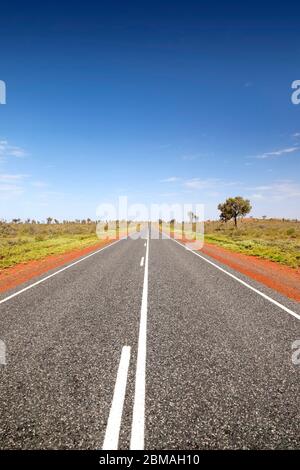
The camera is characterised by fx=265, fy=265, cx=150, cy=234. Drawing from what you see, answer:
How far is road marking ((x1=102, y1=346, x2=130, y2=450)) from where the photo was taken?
258 cm

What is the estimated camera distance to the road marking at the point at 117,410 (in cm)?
258

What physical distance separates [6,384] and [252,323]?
15.0ft

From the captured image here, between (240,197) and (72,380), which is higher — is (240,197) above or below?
above

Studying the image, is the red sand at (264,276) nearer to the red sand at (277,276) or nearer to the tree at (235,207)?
the red sand at (277,276)

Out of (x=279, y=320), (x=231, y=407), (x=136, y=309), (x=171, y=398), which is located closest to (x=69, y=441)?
(x=171, y=398)

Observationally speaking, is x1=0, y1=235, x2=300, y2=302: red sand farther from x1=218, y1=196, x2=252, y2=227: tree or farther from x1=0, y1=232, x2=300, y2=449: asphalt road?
x1=218, y1=196, x2=252, y2=227: tree

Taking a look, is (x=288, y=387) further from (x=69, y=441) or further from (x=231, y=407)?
(x=69, y=441)

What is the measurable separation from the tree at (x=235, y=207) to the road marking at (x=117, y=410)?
5263 centimetres

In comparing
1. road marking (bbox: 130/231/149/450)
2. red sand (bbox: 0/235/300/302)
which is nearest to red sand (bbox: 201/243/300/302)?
red sand (bbox: 0/235/300/302)

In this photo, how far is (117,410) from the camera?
299cm

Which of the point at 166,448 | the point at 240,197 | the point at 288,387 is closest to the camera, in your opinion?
the point at 166,448

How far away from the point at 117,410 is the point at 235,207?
5402 centimetres

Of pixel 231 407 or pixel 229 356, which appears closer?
pixel 231 407

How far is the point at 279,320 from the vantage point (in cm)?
582
